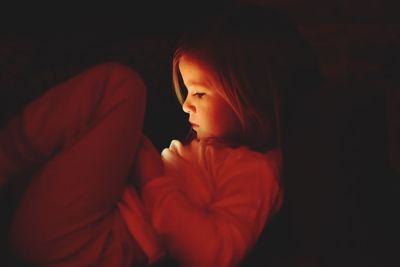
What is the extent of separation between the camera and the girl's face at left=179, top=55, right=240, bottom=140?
84cm

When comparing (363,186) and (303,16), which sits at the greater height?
(303,16)

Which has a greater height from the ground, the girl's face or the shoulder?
the girl's face

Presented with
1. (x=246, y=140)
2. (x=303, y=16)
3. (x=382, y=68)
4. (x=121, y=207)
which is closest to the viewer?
(x=121, y=207)

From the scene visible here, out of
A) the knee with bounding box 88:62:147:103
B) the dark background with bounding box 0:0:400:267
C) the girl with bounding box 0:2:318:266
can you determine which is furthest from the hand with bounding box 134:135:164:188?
the dark background with bounding box 0:0:400:267

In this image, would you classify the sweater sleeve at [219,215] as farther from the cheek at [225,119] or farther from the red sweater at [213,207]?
the cheek at [225,119]

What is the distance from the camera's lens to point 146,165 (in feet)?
2.60

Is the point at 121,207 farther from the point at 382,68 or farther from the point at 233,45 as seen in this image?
the point at 382,68

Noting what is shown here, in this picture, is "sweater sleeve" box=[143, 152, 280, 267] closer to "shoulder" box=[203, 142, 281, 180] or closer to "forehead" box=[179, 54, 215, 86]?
"shoulder" box=[203, 142, 281, 180]

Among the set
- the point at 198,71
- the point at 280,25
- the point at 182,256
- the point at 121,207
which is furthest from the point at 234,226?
the point at 280,25

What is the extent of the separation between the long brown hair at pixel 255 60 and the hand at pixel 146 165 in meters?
0.20

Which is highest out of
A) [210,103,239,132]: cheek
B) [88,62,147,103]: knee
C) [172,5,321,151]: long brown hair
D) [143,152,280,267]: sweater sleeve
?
[88,62,147,103]: knee

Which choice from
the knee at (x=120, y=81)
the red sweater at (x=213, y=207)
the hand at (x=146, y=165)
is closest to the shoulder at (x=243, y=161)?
the red sweater at (x=213, y=207)

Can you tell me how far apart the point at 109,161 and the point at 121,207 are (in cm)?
13

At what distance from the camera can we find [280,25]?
34.3 inches
